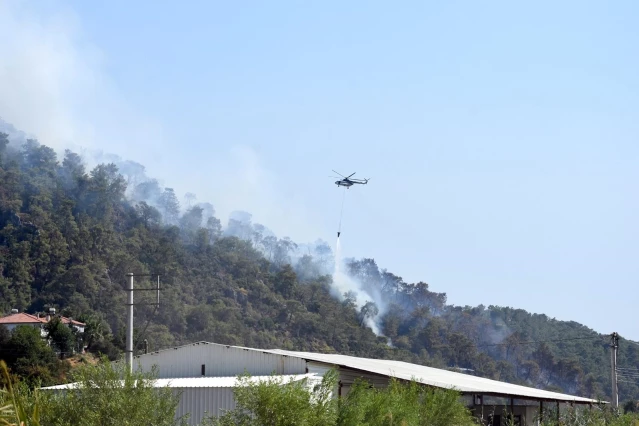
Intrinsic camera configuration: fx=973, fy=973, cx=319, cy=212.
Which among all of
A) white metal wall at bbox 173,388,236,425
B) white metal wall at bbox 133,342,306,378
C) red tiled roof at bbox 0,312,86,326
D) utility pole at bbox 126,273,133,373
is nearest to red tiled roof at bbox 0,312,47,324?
red tiled roof at bbox 0,312,86,326

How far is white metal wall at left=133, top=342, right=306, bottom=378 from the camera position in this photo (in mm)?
33938

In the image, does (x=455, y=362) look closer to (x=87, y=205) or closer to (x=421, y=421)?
(x=87, y=205)

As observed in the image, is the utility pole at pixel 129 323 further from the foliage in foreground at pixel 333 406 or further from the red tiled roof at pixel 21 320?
the red tiled roof at pixel 21 320

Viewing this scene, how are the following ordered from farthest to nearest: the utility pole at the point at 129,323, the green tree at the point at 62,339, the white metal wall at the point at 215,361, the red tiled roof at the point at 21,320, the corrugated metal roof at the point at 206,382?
the red tiled roof at the point at 21,320 → the green tree at the point at 62,339 → the white metal wall at the point at 215,361 → the utility pole at the point at 129,323 → the corrugated metal roof at the point at 206,382

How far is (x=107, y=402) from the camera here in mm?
21281

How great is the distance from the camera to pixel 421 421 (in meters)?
28.9

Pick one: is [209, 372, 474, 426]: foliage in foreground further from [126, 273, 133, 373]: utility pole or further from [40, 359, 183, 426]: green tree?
[126, 273, 133, 373]: utility pole

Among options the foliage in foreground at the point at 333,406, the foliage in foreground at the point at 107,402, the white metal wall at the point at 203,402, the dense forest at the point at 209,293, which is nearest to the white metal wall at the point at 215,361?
the white metal wall at the point at 203,402

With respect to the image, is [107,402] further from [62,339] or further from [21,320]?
[21,320]

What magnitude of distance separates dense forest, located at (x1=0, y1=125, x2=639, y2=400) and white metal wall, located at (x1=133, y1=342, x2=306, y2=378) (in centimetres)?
3050

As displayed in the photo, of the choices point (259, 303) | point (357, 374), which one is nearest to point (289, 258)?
point (259, 303)

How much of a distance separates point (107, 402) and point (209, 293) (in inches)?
3271

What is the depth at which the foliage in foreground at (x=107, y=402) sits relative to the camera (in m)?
21.0

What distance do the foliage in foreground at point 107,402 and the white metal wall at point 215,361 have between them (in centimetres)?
1168
